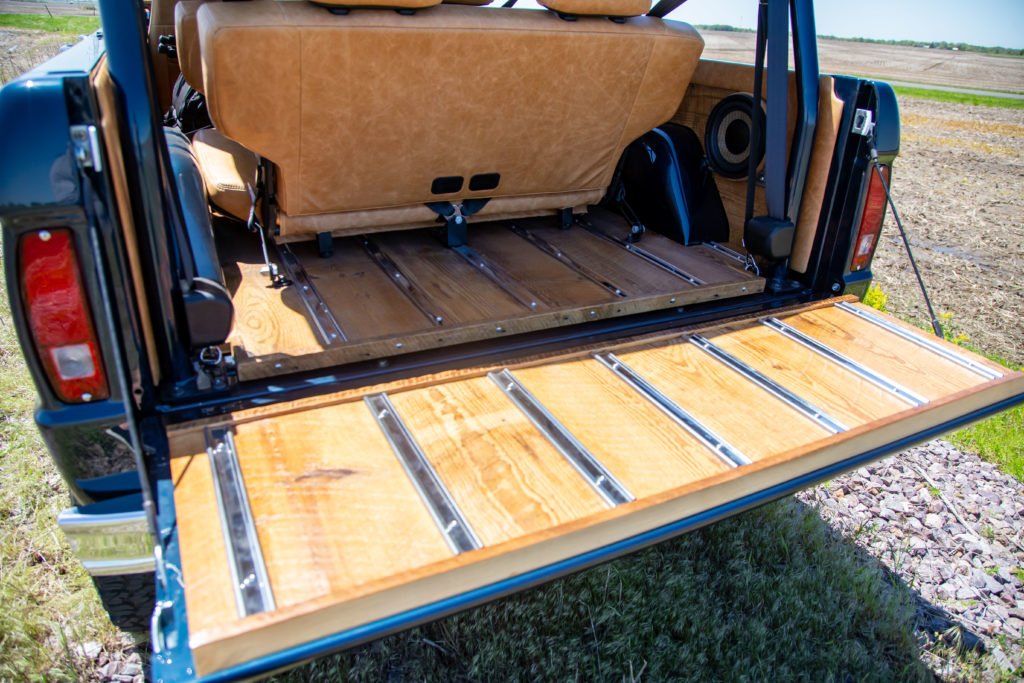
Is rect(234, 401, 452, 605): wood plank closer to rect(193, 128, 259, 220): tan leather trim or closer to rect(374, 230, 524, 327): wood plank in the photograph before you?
rect(374, 230, 524, 327): wood plank

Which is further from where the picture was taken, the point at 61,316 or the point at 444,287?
the point at 444,287

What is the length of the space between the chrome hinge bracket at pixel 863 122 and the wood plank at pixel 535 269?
94cm

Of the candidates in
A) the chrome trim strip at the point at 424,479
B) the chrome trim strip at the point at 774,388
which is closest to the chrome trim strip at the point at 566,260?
the chrome trim strip at the point at 774,388

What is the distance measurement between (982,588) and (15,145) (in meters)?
3.04

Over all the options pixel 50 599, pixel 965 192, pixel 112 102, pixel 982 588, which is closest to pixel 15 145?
pixel 112 102

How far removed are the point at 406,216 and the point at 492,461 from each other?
1.28m

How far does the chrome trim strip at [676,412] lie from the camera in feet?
5.21

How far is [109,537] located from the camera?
55.2 inches

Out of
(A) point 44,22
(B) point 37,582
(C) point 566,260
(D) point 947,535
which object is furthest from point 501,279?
(A) point 44,22

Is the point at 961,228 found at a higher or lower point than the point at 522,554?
lower

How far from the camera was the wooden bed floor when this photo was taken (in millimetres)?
1941

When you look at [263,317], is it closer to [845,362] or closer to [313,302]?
[313,302]

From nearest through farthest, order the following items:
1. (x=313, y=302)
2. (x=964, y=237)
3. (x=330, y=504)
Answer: (x=330, y=504), (x=313, y=302), (x=964, y=237)

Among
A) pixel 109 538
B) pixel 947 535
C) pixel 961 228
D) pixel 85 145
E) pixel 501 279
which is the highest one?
pixel 85 145
